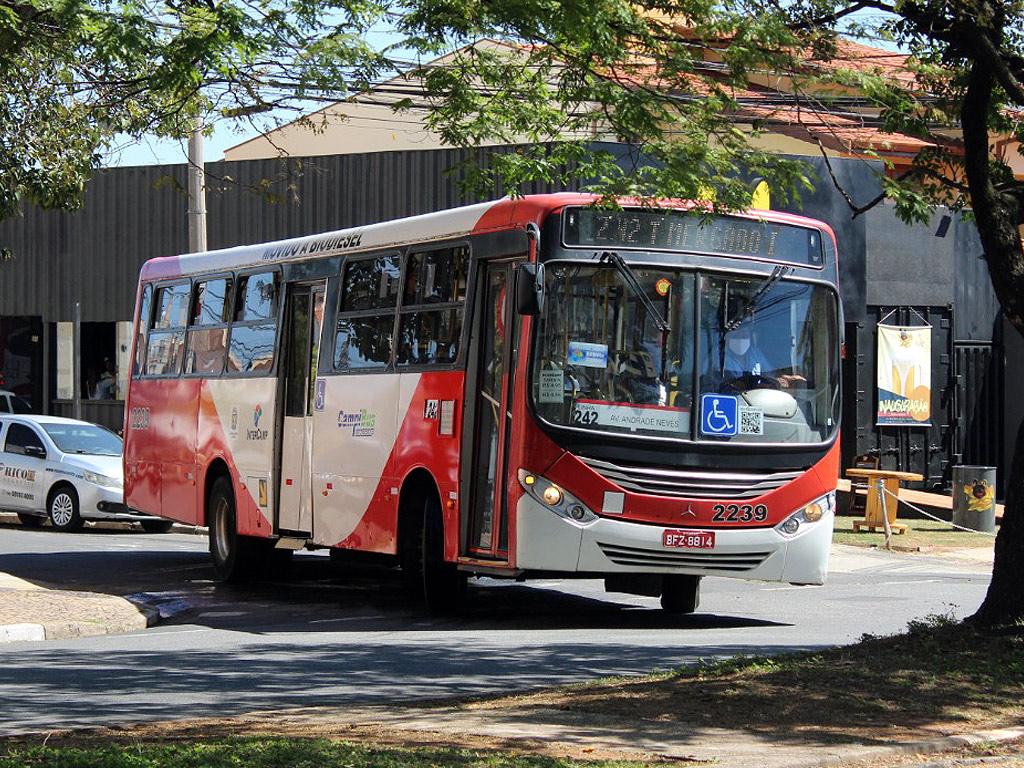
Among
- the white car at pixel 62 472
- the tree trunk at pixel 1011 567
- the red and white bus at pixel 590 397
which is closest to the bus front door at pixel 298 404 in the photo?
the red and white bus at pixel 590 397

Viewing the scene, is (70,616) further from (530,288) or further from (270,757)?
(270,757)

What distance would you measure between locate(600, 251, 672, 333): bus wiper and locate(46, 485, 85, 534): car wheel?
515 inches

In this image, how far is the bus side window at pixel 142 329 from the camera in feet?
65.7

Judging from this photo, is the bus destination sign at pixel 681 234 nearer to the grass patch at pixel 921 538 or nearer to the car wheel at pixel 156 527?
the grass patch at pixel 921 538

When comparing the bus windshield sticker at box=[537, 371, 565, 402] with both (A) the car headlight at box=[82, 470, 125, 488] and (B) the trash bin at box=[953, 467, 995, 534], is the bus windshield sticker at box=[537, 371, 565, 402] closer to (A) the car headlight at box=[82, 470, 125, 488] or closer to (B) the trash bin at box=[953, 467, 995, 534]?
(A) the car headlight at box=[82, 470, 125, 488]

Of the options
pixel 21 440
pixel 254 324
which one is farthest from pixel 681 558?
pixel 21 440

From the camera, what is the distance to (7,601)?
14.6 metres

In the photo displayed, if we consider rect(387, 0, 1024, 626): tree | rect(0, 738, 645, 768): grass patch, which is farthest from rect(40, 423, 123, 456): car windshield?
rect(0, 738, 645, 768): grass patch

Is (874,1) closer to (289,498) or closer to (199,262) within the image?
(289,498)

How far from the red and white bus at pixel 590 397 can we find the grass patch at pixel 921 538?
9053mm

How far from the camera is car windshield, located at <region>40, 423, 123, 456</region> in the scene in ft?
78.6

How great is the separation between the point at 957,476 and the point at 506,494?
46.4 ft

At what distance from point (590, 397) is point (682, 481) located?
1.00 meters

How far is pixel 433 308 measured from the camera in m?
14.2
